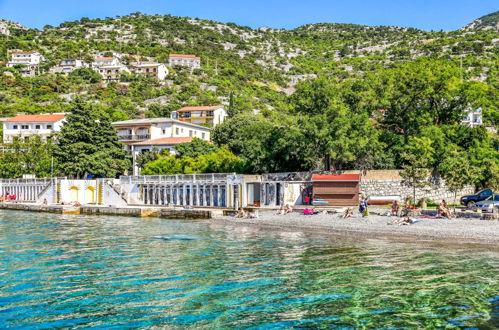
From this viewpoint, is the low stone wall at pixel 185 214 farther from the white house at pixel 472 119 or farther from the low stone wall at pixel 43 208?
the white house at pixel 472 119

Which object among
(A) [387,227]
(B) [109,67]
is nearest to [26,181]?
(A) [387,227]

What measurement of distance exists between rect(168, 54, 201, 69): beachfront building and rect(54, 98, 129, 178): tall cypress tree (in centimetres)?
10851

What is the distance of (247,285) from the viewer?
16.5 meters

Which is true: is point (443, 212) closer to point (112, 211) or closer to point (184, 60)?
point (112, 211)

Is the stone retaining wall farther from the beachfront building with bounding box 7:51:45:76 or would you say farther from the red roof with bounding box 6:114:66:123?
the beachfront building with bounding box 7:51:45:76

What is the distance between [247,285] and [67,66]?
16656 cm

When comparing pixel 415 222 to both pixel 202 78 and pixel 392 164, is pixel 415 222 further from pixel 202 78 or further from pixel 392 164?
pixel 202 78

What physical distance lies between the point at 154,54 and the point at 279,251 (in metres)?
173

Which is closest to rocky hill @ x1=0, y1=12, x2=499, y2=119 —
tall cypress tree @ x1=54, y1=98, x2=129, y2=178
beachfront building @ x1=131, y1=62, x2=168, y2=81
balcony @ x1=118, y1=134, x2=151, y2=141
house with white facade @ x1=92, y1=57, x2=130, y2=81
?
beachfront building @ x1=131, y1=62, x2=168, y2=81

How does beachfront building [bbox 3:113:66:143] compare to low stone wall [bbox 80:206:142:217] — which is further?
beachfront building [bbox 3:113:66:143]

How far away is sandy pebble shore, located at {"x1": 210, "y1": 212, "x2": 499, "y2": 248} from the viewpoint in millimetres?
27016

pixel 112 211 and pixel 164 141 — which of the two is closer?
pixel 112 211

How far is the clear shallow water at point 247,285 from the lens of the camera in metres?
12.9

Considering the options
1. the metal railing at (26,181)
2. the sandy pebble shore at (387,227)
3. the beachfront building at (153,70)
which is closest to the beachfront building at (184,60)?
the beachfront building at (153,70)
